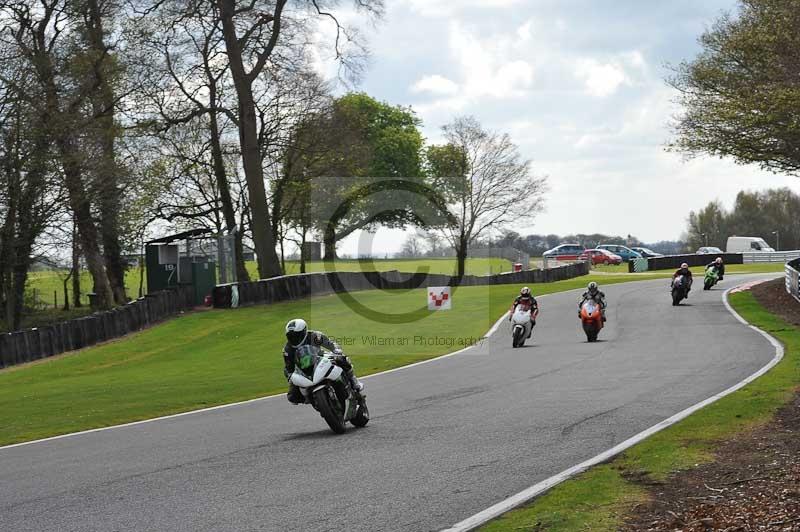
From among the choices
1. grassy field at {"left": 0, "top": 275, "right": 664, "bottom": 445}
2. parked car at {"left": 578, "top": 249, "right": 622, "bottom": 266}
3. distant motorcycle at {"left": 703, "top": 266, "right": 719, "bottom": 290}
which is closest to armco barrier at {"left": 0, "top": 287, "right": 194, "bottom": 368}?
grassy field at {"left": 0, "top": 275, "right": 664, "bottom": 445}

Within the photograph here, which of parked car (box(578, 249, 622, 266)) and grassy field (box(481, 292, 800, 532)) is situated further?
parked car (box(578, 249, 622, 266))

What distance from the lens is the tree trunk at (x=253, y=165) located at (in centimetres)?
4453

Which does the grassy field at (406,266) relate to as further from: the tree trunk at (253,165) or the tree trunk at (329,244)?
the tree trunk at (253,165)

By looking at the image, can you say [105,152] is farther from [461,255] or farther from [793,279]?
[461,255]

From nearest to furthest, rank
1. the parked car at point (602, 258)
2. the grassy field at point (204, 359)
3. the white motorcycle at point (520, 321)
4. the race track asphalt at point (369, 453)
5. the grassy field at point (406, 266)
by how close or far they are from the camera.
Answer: the race track asphalt at point (369, 453), the grassy field at point (204, 359), the white motorcycle at point (520, 321), the grassy field at point (406, 266), the parked car at point (602, 258)

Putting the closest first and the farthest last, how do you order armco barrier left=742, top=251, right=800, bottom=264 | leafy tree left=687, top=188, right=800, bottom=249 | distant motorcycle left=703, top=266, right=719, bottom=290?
1. distant motorcycle left=703, top=266, right=719, bottom=290
2. armco barrier left=742, top=251, right=800, bottom=264
3. leafy tree left=687, top=188, right=800, bottom=249

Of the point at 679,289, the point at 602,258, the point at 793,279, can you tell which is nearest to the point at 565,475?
the point at 679,289

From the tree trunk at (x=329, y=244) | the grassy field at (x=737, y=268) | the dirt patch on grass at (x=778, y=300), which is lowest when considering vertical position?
the dirt patch on grass at (x=778, y=300)

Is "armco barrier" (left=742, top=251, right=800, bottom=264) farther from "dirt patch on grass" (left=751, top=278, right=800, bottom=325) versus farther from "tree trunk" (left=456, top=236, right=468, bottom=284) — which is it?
"dirt patch on grass" (left=751, top=278, right=800, bottom=325)

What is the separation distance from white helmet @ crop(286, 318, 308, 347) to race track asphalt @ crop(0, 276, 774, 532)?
3.65 feet

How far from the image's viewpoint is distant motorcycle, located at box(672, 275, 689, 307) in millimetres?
36562

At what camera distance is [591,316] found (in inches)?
1010

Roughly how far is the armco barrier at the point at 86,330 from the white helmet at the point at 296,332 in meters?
16.5

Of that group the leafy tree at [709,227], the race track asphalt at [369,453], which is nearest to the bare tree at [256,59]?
the race track asphalt at [369,453]
